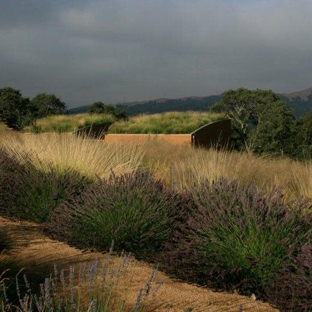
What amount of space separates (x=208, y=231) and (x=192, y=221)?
32 cm

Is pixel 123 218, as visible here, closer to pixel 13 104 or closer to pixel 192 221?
pixel 192 221

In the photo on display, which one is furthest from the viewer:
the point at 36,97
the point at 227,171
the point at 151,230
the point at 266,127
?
the point at 36,97

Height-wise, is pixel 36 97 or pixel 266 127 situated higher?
pixel 36 97

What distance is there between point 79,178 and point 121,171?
0.98 m

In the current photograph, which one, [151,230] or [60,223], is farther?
[60,223]

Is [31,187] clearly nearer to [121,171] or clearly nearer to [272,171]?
[121,171]

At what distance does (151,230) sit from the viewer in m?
6.50

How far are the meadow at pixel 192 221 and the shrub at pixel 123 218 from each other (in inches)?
0.5

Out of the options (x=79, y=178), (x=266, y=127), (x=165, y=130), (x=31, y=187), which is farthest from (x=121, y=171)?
(x=266, y=127)

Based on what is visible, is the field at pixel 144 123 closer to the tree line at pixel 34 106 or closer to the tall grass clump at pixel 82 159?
the tall grass clump at pixel 82 159

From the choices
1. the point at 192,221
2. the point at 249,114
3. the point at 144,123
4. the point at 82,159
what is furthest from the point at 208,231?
the point at 249,114

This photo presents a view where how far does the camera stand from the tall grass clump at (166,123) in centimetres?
2672

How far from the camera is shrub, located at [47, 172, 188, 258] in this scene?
650 centimetres

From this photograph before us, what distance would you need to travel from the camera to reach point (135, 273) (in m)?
5.61
